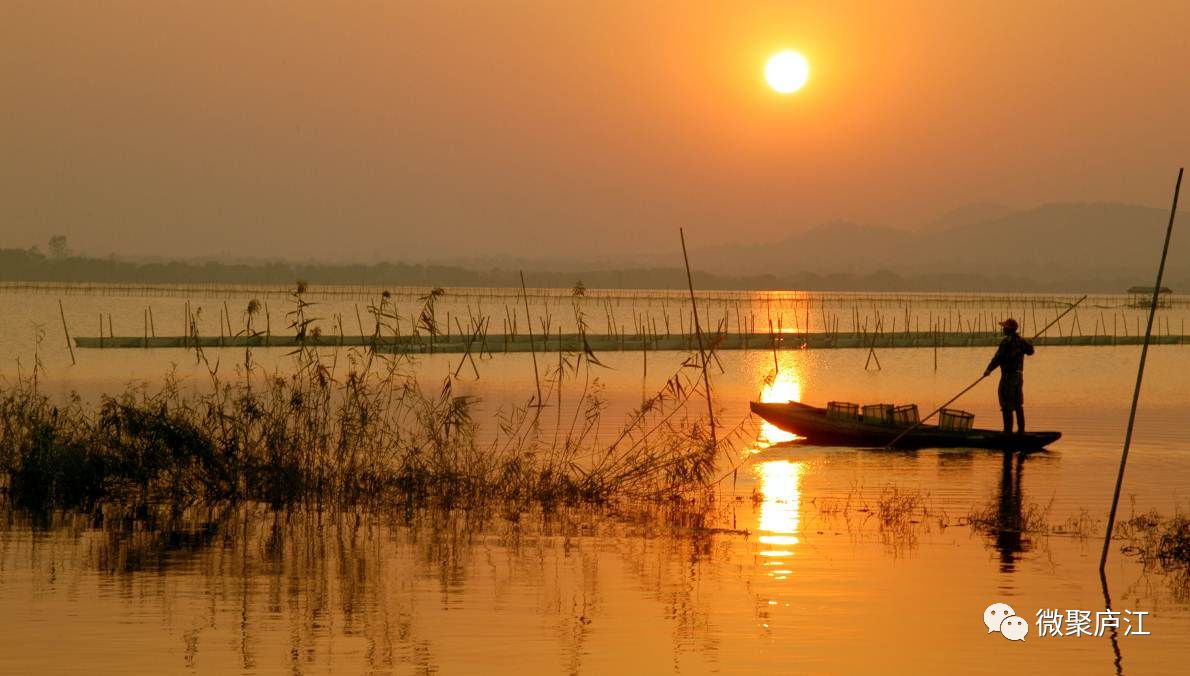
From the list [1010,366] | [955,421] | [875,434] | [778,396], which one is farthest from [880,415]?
[778,396]

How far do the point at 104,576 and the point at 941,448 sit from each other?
12.9 m

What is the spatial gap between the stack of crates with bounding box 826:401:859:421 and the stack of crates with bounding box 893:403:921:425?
55cm

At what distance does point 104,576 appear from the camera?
939cm

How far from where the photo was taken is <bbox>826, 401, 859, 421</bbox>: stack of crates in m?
19.9

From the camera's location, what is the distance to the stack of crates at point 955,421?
62.7ft

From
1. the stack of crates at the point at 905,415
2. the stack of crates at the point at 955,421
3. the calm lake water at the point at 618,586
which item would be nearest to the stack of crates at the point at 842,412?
the stack of crates at the point at 905,415

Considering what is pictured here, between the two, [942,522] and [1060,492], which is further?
[1060,492]

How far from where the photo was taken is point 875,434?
768 inches

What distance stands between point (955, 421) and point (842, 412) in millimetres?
1615

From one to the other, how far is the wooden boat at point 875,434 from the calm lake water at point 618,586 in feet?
6.63

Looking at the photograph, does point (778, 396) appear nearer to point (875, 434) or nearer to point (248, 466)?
point (875, 434)

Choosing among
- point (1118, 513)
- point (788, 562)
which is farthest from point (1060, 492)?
point (788, 562)

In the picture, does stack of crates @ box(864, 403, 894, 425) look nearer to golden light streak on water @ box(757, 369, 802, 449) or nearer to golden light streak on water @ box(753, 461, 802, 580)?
golden light streak on water @ box(757, 369, 802, 449)

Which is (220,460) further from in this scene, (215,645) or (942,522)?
(942,522)
